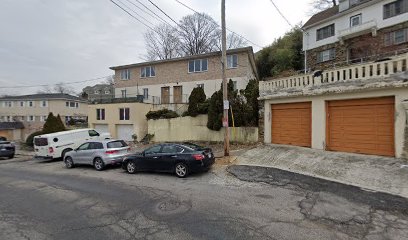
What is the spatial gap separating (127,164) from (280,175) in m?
6.76

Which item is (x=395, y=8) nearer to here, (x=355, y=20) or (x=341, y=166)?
(x=355, y=20)

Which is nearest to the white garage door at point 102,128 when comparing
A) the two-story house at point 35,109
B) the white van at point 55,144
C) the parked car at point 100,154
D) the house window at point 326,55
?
the white van at point 55,144

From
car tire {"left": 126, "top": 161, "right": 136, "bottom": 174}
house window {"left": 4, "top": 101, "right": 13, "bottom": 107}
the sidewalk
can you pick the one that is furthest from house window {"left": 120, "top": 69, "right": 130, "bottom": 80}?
house window {"left": 4, "top": 101, "right": 13, "bottom": 107}

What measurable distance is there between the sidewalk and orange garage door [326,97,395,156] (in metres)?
0.44

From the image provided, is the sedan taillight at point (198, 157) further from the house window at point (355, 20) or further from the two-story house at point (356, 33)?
the house window at point (355, 20)

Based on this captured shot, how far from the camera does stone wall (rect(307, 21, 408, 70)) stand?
23.9m

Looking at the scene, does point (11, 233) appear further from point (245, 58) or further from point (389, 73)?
point (245, 58)

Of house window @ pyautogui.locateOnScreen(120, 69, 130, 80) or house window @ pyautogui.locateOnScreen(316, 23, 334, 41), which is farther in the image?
house window @ pyautogui.locateOnScreen(120, 69, 130, 80)

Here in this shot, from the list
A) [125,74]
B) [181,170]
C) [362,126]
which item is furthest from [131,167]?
[125,74]

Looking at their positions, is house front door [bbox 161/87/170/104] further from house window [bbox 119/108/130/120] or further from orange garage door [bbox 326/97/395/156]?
orange garage door [bbox 326/97/395/156]

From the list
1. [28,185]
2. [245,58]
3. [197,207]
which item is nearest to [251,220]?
[197,207]

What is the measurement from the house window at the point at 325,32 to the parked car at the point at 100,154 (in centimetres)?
2654

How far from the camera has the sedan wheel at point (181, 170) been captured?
10.2 metres

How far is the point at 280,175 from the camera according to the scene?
9.54 metres
